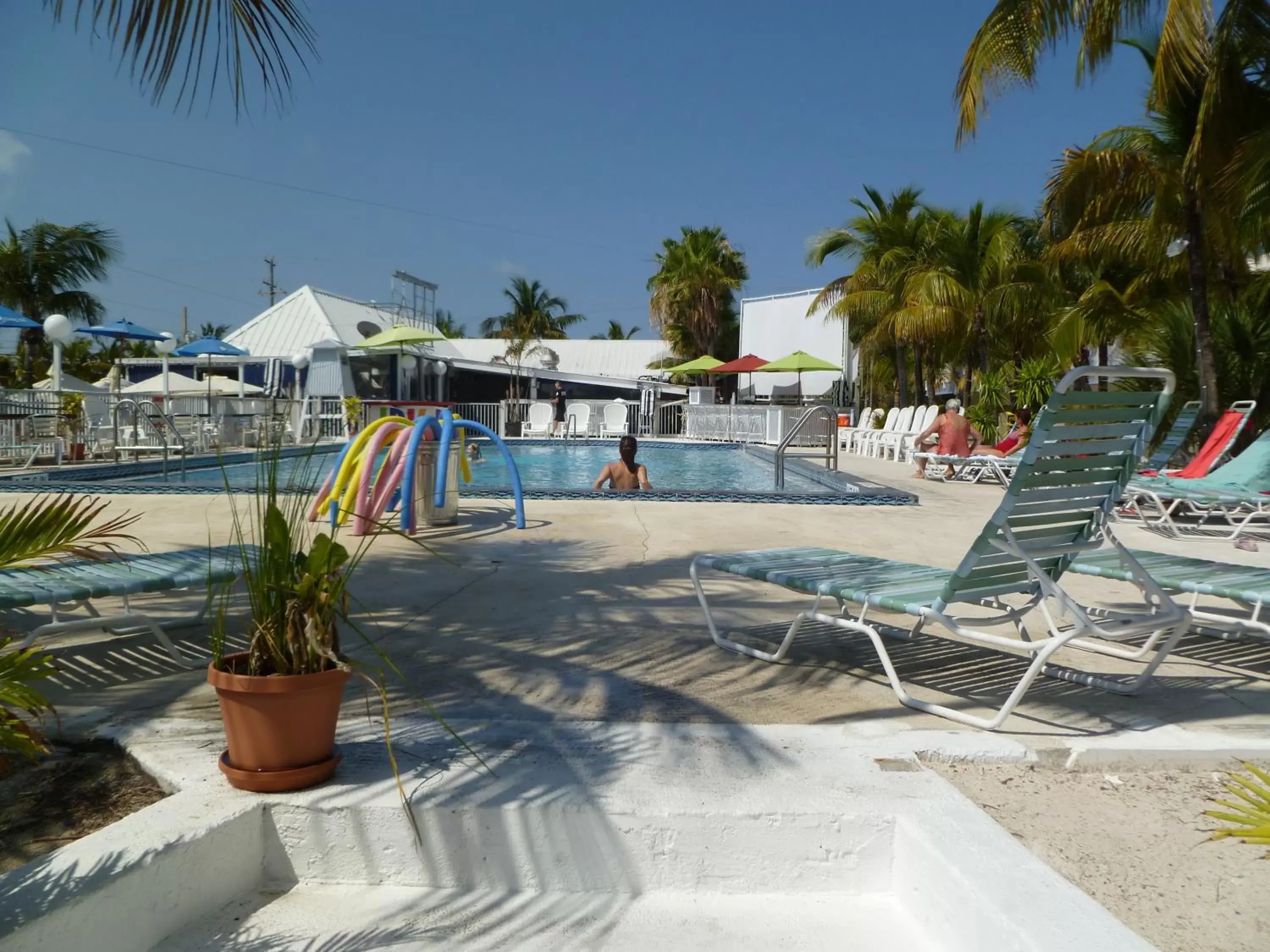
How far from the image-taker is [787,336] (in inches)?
1278

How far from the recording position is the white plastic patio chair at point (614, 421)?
2503 centimetres

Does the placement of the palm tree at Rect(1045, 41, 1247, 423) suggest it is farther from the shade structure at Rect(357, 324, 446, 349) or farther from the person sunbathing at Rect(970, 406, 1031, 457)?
the shade structure at Rect(357, 324, 446, 349)

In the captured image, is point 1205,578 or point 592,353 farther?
point 592,353

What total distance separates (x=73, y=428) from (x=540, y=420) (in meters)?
11.4

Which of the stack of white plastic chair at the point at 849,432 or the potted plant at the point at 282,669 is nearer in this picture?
the potted plant at the point at 282,669

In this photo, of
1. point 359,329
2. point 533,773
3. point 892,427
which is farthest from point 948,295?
point 533,773

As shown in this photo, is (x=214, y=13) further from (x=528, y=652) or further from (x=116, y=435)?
(x=116, y=435)

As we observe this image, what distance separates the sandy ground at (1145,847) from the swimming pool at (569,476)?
2.08m

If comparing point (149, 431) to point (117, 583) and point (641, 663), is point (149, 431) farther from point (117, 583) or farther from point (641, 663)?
point (641, 663)

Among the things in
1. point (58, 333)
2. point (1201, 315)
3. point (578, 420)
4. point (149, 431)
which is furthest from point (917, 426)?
point (58, 333)

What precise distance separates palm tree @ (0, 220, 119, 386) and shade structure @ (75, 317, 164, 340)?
8120 millimetres

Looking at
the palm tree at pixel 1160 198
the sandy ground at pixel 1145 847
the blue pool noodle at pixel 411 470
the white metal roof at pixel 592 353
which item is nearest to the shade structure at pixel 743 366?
the white metal roof at pixel 592 353

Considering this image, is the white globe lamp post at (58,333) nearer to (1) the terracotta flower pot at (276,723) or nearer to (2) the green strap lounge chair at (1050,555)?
(1) the terracotta flower pot at (276,723)

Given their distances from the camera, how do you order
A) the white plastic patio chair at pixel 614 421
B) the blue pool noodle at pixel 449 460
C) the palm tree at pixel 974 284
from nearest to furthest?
1. the blue pool noodle at pixel 449 460
2. the palm tree at pixel 974 284
3. the white plastic patio chair at pixel 614 421
